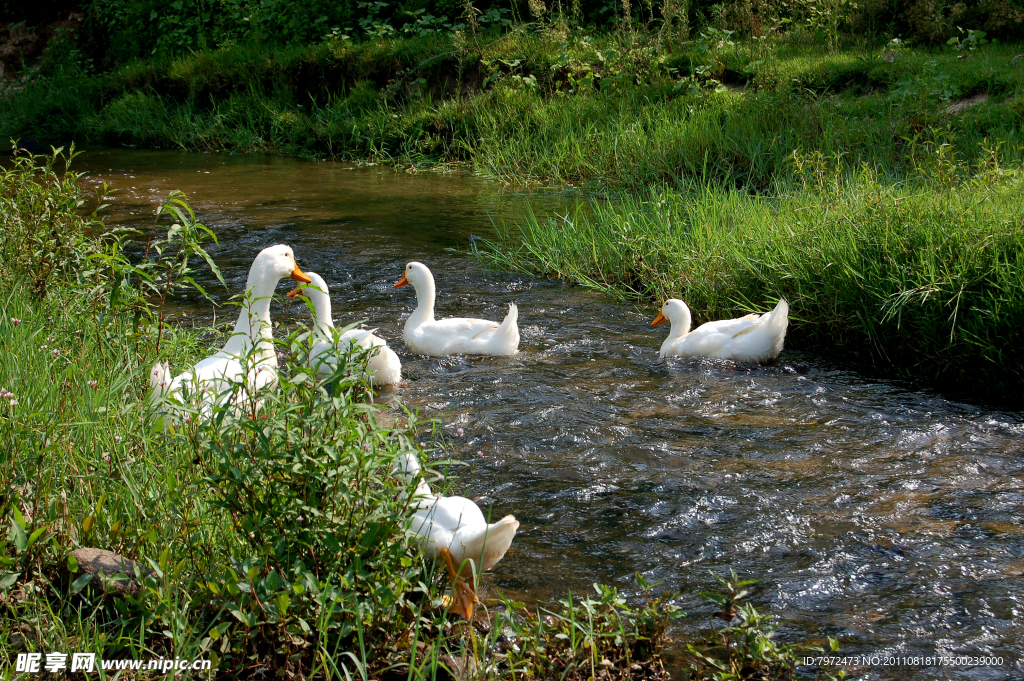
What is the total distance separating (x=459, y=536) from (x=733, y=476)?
1.61 metres

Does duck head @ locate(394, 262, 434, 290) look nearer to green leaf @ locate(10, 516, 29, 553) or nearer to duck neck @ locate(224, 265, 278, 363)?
duck neck @ locate(224, 265, 278, 363)

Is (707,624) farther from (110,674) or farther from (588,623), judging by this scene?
(110,674)

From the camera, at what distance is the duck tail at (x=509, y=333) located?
18.0ft

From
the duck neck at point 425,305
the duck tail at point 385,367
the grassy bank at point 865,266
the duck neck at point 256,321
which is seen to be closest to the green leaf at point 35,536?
the duck neck at point 256,321

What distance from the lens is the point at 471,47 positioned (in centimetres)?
1442

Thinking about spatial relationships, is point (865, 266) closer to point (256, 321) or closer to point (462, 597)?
point (256, 321)

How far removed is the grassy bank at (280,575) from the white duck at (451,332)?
269 centimetres

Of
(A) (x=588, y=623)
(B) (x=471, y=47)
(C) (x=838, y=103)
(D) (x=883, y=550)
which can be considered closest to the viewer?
(A) (x=588, y=623)

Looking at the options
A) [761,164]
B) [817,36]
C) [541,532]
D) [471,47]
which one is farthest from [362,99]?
[541,532]

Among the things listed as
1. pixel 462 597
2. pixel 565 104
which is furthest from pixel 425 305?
pixel 565 104

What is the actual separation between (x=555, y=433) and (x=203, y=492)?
2.07 meters

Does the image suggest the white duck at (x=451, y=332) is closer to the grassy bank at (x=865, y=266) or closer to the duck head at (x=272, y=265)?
the duck head at (x=272, y=265)

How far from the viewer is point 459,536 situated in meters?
2.86

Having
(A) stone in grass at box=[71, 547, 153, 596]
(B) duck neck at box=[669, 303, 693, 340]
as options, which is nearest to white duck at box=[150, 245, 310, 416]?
(A) stone in grass at box=[71, 547, 153, 596]
